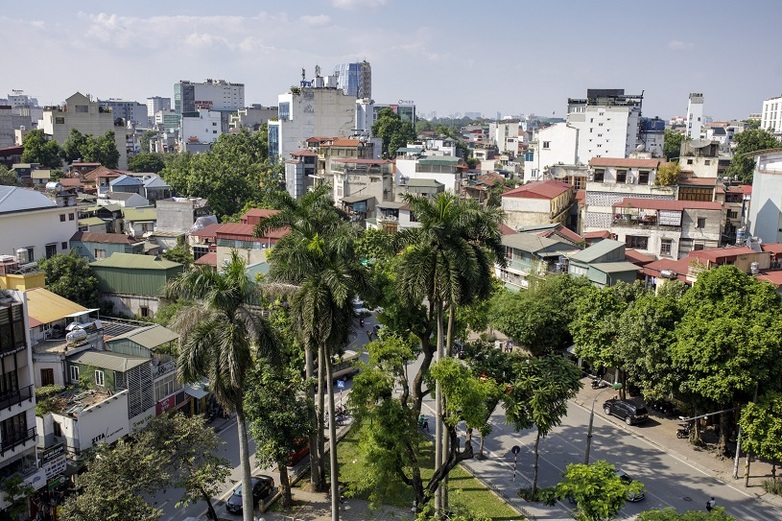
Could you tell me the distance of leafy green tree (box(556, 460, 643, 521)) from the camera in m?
17.6

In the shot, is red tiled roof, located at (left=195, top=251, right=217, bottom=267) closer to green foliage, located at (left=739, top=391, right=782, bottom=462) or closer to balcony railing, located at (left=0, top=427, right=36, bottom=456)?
balcony railing, located at (left=0, top=427, right=36, bottom=456)

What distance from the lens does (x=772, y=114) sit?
139625mm

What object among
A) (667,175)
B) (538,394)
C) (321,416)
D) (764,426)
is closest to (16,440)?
(321,416)

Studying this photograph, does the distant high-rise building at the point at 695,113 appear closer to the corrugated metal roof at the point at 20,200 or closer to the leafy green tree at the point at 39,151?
the leafy green tree at the point at 39,151

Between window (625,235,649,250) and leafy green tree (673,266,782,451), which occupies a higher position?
window (625,235,649,250)

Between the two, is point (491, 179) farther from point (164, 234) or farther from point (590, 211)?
point (164, 234)

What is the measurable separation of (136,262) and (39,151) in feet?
191

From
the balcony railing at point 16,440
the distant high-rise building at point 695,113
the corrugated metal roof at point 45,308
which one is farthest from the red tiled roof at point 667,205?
the distant high-rise building at point 695,113

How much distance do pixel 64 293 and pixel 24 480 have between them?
20.0 metres

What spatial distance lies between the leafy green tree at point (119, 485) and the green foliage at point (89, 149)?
81488 mm

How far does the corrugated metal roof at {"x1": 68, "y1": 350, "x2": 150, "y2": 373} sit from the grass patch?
9.12 m

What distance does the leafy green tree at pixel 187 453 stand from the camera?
69.5ft

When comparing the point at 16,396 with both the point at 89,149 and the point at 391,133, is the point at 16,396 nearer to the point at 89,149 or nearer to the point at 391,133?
the point at 89,149

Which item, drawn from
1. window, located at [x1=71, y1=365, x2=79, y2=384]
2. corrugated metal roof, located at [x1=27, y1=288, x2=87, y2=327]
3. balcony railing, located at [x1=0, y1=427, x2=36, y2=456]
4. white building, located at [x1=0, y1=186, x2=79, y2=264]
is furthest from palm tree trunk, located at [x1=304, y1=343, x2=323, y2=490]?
white building, located at [x1=0, y1=186, x2=79, y2=264]
